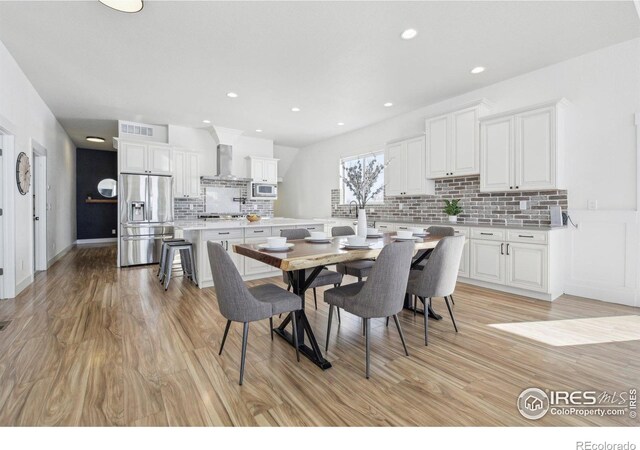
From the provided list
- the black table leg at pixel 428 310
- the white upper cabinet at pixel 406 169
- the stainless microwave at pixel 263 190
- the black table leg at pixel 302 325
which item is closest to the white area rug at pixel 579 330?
the black table leg at pixel 428 310

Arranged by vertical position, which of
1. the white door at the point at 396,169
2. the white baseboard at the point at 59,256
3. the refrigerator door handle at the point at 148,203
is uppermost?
the white door at the point at 396,169

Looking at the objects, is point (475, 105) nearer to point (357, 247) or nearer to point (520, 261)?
point (520, 261)

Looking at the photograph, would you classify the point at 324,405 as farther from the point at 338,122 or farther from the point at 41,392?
the point at 338,122

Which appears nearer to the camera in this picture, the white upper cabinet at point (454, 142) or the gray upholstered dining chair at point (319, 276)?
the gray upholstered dining chair at point (319, 276)

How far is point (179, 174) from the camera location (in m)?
6.13

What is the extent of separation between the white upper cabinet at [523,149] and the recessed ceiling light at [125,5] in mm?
4040

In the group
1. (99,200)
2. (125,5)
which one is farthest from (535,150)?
(99,200)

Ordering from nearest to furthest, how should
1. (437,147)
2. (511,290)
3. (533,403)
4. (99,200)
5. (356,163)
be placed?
(533,403)
(511,290)
(437,147)
(356,163)
(99,200)

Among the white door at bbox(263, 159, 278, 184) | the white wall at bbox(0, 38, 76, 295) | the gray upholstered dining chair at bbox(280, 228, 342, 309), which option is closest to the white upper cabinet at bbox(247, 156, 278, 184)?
the white door at bbox(263, 159, 278, 184)

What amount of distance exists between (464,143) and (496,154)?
0.48 metres

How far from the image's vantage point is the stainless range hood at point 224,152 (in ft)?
21.5

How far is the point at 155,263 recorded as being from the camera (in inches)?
229

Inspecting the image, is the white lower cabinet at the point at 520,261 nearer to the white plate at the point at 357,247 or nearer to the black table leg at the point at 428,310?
the black table leg at the point at 428,310

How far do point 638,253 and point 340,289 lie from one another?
10.8ft
